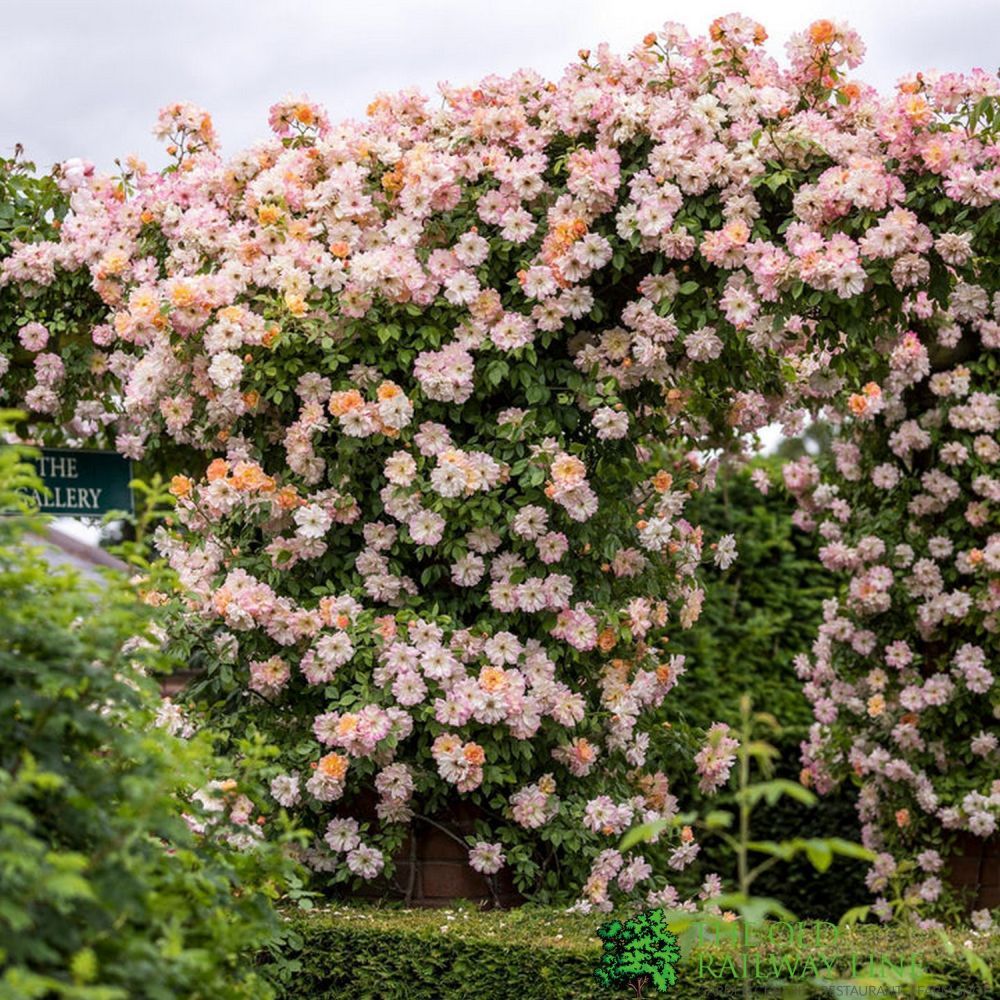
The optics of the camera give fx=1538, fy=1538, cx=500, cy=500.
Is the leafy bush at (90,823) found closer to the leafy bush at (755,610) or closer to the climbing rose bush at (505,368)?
the climbing rose bush at (505,368)

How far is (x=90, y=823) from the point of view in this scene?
204 centimetres

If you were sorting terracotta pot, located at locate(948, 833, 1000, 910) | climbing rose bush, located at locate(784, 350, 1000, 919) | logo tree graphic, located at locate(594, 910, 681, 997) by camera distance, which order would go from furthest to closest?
terracotta pot, located at locate(948, 833, 1000, 910), climbing rose bush, located at locate(784, 350, 1000, 919), logo tree graphic, located at locate(594, 910, 681, 997)

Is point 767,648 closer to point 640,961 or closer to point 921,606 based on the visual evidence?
point 921,606

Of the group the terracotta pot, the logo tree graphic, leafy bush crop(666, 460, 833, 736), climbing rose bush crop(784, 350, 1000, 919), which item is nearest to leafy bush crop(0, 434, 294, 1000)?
the logo tree graphic

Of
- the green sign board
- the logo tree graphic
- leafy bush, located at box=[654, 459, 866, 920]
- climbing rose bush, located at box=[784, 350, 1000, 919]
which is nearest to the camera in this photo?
the logo tree graphic

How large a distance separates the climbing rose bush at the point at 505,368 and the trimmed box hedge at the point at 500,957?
0.33 meters

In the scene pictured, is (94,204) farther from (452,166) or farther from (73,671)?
(73,671)

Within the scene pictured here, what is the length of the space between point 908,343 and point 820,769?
6.27 feet

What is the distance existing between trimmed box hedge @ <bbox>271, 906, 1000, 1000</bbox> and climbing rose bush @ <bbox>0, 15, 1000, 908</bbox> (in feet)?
1.10

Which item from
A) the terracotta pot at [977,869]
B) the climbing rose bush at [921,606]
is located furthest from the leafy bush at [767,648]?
the terracotta pot at [977,869]

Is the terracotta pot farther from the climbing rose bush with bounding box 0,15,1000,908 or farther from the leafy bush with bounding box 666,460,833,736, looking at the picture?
the climbing rose bush with bounding box 0,15,1000,908

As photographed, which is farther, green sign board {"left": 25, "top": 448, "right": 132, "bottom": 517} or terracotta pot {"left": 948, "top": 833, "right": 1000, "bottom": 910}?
terracotta pot {"left": 948, "top": 833, "right": 1000, "bottom": 910}

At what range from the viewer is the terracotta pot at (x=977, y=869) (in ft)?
20.1

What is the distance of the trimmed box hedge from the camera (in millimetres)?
3738
